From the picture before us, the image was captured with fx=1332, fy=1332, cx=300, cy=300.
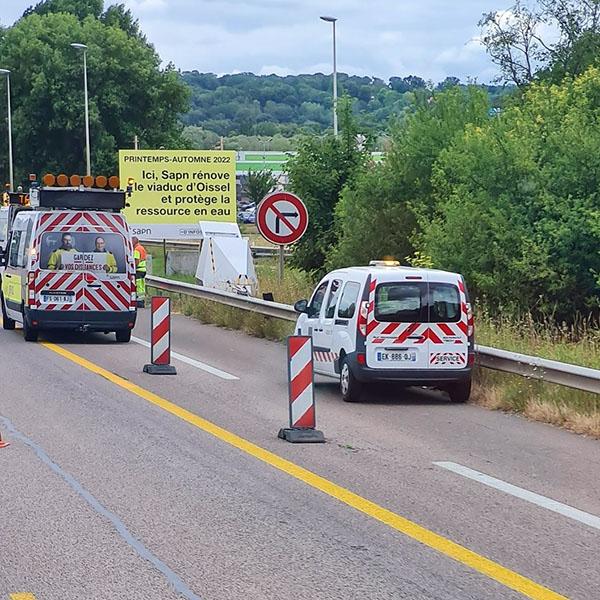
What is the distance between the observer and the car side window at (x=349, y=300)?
15.0 meters

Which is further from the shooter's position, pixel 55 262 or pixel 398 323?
pixel 55 262

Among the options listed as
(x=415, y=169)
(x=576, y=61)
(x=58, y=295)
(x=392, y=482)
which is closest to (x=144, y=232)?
(x=576, y=61)

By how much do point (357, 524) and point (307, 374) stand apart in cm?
366

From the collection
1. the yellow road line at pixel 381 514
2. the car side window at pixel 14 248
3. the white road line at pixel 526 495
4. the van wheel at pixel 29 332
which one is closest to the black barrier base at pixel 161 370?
the yellow road line at pixel 381 514

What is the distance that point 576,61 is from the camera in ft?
137

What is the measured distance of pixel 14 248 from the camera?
23.5 metres

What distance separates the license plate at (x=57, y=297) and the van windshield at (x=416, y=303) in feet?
26.8

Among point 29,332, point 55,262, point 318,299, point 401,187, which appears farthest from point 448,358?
point 401,187

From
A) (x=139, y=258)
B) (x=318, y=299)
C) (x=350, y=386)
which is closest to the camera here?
(x=350, y=386)

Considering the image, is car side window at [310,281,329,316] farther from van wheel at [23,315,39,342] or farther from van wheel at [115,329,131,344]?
van wheel at [23,315,39,342]

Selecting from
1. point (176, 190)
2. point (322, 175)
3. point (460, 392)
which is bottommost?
point (460, 392)

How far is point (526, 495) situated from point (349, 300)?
5823mm

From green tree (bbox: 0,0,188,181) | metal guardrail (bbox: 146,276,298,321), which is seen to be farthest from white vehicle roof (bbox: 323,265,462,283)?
green tree (bbox: 0,0,188,181)

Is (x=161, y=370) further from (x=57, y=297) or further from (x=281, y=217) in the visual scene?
(x=281, y=217)
